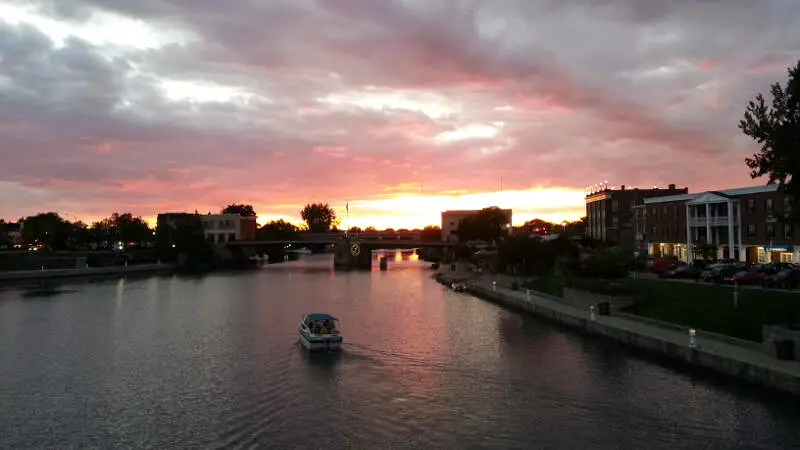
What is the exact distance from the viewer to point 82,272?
139m

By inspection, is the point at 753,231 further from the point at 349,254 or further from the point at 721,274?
the point at 349,254

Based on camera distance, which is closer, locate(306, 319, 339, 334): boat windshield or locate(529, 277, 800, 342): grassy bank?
locate(529, 277, 800, 342): grassy bank

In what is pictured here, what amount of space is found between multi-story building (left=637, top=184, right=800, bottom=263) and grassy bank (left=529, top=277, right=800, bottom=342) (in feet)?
109

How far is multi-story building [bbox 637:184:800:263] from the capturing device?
297ft

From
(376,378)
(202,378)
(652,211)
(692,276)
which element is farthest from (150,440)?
(652,211)

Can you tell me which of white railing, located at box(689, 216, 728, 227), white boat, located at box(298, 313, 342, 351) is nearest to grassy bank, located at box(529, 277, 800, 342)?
white boat, located at box(298, 313, 342, 351)

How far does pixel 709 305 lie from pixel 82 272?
131 metres

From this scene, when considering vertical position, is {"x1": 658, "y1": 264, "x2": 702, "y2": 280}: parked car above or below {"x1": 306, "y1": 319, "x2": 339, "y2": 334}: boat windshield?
above

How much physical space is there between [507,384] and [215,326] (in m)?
34.7

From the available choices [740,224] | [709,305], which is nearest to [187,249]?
[740,224]

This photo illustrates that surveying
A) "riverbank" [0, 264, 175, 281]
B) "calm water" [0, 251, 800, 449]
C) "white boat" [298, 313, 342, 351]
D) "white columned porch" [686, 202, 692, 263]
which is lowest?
"calm water" [0, 251, 800, 449]

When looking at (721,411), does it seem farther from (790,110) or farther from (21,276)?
(21,276)

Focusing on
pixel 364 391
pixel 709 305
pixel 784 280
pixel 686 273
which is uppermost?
pixel 784 280

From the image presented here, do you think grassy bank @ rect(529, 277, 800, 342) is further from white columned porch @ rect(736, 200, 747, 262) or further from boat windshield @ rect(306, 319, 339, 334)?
white columned porch @ rect(736, 200, 747, 262)
